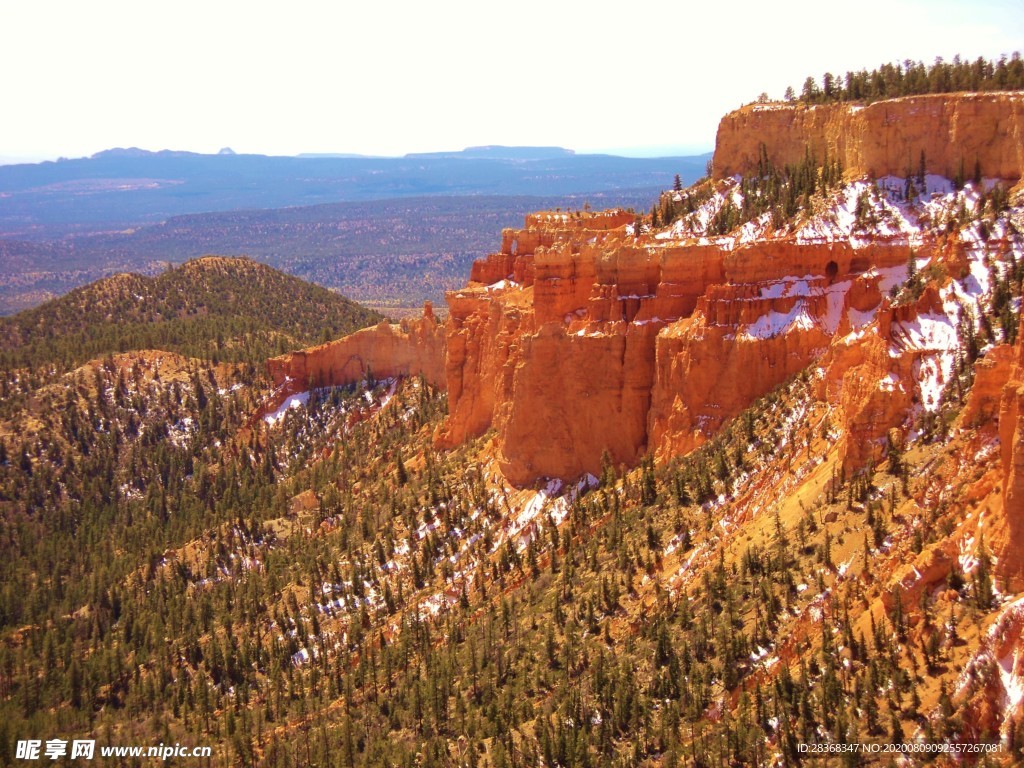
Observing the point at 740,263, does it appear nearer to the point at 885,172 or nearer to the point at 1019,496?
the point at 885,172

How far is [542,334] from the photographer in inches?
2207

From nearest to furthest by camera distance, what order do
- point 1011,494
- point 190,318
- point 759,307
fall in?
point 1011,494 < point 759,307 < point 190,318

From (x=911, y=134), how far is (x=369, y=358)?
44271 millimetres

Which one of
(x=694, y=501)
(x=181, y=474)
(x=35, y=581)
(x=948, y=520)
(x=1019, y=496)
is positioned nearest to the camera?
(x=1019, y=496)

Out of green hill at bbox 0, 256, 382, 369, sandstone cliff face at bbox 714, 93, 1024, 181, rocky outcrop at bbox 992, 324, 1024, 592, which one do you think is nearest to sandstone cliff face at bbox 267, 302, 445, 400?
green hill at bbox 0, 256, 382, 369

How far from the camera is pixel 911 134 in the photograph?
53.9 meters

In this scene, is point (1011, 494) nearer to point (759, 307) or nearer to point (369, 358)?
point (759, 307)

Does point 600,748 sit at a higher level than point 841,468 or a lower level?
lower

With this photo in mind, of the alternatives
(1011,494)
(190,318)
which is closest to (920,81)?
(1011,494)

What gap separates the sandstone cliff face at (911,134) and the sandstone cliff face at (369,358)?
28.1 meters

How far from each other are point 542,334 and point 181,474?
133 ft

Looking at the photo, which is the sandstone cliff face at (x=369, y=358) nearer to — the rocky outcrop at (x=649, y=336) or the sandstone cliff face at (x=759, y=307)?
the rocky outcrop at (x=649, y=336)

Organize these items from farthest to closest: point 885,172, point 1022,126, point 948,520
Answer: point 885,172 → point 1022,126 → point 948,520

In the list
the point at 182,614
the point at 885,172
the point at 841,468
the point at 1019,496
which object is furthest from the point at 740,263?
the point at 182,614
